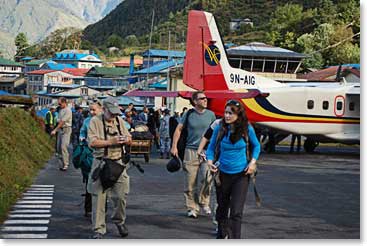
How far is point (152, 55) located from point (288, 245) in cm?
9192

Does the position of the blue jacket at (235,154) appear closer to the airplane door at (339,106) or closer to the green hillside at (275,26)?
the airplane door at (339,106)

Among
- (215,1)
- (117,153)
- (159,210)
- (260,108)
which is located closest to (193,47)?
(260,108)

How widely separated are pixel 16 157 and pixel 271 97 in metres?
12.4

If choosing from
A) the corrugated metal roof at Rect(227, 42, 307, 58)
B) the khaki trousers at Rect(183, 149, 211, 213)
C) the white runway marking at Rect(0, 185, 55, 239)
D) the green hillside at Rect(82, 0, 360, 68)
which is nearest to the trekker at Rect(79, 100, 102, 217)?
the white runway marking at Rect(0, 185, 55, 239)

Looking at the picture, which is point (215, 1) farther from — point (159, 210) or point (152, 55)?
point (159, 210)

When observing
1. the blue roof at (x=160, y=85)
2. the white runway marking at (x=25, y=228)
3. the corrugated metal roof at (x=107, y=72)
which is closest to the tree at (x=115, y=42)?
the corrugated metal roof at (x=107, y=72)

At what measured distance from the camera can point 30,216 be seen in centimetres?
1095

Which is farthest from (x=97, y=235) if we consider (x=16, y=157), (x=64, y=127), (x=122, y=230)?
(x=64, y=127)

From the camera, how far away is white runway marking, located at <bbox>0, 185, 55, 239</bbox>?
31.0ft

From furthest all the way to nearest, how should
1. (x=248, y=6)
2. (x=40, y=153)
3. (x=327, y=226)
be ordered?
1. (x=248, y=6)
2. (x=40, y=153)
3. (x=327, y=226)

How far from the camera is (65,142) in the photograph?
19.4 metres

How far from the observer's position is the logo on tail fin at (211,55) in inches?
1093

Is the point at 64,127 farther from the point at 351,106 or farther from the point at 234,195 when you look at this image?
the point at 351,106

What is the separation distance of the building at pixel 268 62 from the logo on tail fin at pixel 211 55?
3518 centimetres
